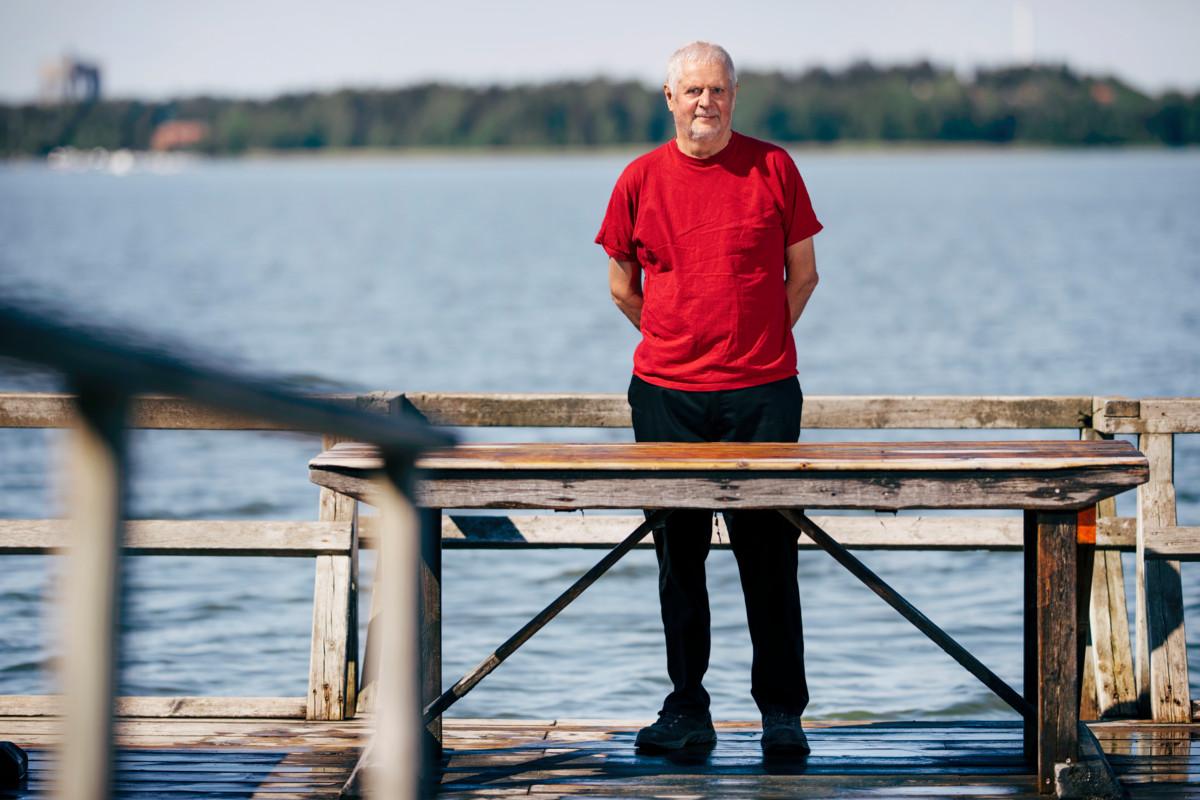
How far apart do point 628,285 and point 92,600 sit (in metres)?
3.37

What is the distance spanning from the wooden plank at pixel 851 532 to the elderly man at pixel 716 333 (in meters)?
0.50

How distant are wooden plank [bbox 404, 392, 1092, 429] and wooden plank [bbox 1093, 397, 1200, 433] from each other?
0.18m

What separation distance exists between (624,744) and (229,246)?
59.1 metres

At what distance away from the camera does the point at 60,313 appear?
1064 millimetres

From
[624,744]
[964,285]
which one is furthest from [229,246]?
[624,744]

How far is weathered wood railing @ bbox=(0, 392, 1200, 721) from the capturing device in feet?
15.4

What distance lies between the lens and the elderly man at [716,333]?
13.8 feet

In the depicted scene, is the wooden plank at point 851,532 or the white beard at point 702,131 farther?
the wooden plank at point 851,532

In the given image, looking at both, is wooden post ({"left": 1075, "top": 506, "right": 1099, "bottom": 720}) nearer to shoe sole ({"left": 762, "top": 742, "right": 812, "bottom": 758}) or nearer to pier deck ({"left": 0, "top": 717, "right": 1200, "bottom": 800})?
pier deck ({"left": 0, "top": 717, "right": 1200, "bottom": 800})

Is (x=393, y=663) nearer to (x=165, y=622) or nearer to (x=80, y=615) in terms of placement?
(x=80, y=615)

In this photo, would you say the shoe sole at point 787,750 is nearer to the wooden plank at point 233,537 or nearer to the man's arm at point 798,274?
the man's arm at point 798,274

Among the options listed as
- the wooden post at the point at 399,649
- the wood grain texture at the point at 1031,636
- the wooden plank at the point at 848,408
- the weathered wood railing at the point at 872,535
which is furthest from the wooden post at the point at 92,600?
the wooden plank at the point at 848,408

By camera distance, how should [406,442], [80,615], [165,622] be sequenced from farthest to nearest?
[165,622] < [406,442] < [80,615]

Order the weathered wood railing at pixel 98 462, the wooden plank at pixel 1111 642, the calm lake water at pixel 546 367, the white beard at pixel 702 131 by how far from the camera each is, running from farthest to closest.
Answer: the calm lake water at pixel 546 367
the wooden plank at pixel 1111 642
the white beard at pixel 702 131
the weathered wood railing at pixel 98 462
